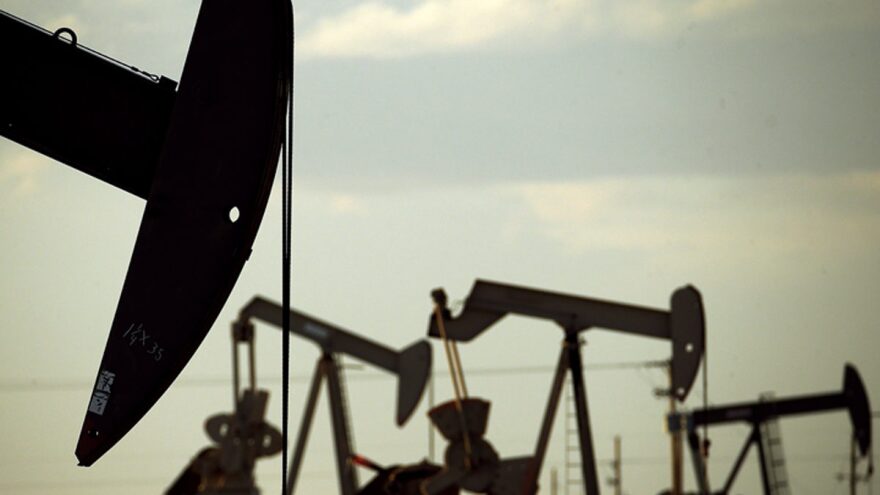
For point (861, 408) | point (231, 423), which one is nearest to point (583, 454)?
point (231, 423)

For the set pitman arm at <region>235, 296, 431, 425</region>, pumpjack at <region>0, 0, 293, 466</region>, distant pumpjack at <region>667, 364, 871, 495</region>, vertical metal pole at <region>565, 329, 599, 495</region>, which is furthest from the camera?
distant pumpjack at <region>667, 364, 871, 495</region>

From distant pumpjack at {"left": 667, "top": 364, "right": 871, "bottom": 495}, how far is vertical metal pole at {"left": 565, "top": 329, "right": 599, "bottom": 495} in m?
6.56

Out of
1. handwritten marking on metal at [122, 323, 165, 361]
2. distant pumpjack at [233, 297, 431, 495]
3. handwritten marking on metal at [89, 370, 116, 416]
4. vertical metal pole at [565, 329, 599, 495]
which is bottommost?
handwritten marking on metal at [89, 370, 116, 416]

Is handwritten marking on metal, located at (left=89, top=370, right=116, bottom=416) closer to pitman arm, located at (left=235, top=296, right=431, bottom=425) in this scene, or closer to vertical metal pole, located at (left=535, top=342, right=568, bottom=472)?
vertical metal pole, located at (left=535, top=342, right=568, bottom=472)

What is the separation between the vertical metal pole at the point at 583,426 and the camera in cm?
1766

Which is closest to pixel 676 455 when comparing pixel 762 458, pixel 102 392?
pixel 762 458

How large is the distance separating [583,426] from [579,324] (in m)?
1.01

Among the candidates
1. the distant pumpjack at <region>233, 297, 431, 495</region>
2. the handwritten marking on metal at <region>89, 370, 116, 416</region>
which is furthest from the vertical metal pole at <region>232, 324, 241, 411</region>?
the handwritten marking on metal at <region>89, 370, 116, 416</region>

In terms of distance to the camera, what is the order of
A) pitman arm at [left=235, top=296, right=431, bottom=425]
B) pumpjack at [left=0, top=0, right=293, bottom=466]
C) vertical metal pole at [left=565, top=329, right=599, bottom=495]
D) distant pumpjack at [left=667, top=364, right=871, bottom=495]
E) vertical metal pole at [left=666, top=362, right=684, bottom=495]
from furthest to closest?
1. distant pumpjack at [left=667, top=364, right=871, bottom=495]
2. pitman arm at [left=235, top=296, right=431, bottom=425]
3. vertical metal pole at [left=666, top=362, right=684, bottom=495]
4. vertical metal pole at [left=565, top=329, right=599, bottom=495]
5. pumpjack at [left=0, top=0, right=293, bottom=466]

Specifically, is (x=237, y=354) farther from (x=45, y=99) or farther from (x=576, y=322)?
(x=45, y=99)

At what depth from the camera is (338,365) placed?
82.0ft

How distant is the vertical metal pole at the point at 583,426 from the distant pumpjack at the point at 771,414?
6556mm

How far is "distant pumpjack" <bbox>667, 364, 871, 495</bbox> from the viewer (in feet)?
84.8

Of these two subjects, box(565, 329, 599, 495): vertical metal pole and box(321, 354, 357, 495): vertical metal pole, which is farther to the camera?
box(321, 354, 357, 495): vertical metal pole
